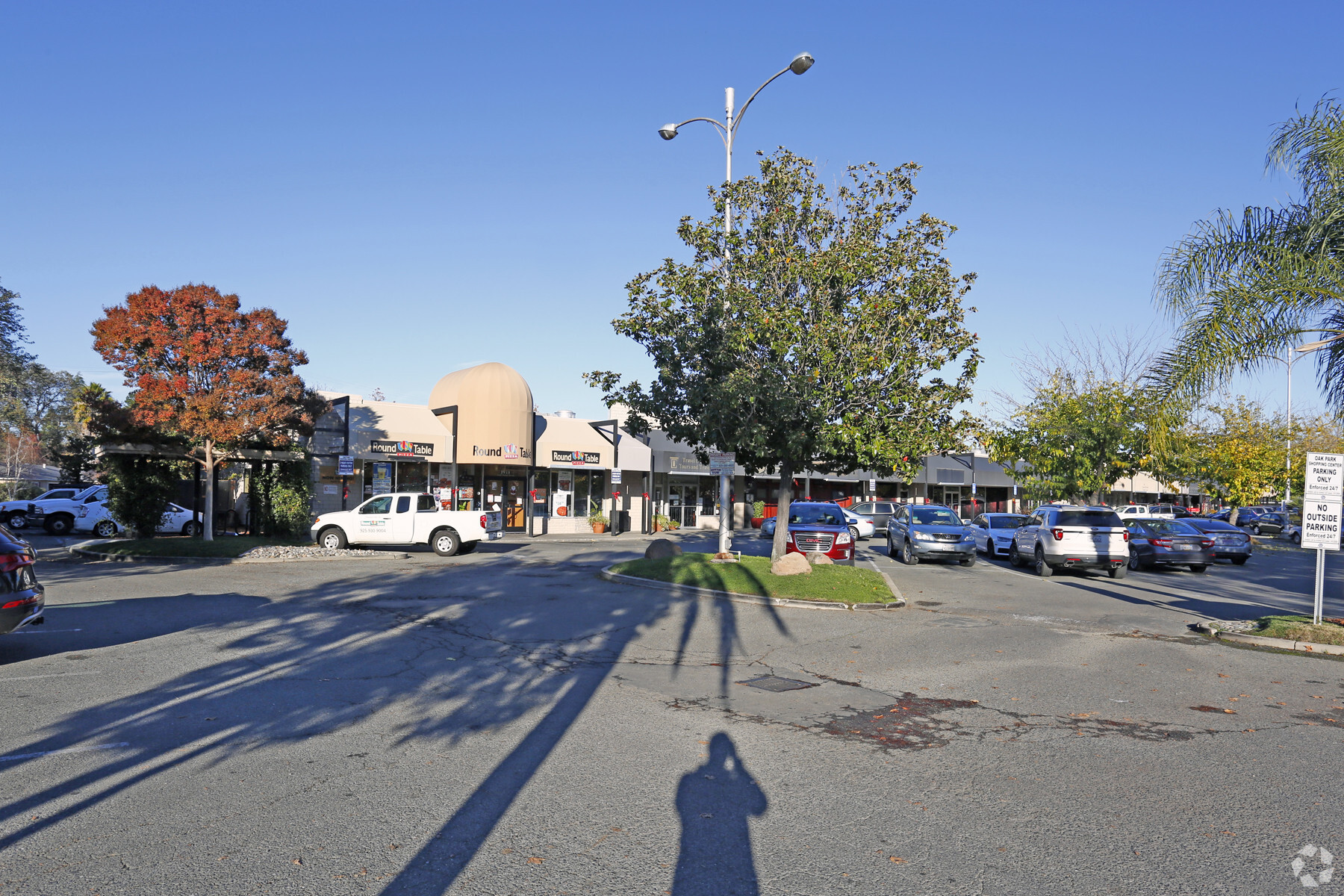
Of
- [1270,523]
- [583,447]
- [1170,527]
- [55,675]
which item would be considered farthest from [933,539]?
[1270,523]

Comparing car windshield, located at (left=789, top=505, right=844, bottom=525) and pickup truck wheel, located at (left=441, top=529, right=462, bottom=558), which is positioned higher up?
car windshield, located at (left=789, top=505, right=844, bottom=525)

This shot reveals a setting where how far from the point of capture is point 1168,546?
23.8 meters

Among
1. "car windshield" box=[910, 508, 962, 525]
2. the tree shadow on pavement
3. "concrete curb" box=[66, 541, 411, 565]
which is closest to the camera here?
the tree shadow on pavement

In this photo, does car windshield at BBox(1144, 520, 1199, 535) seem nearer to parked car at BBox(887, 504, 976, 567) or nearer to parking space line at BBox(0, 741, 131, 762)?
parked car at BBox(887, 504, 976, 567)

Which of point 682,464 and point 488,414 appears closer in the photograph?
point 488,414

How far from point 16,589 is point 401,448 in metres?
23.5

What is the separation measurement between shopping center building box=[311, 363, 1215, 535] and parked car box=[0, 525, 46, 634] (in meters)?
18.8

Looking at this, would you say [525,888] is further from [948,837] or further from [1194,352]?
[1194,352]

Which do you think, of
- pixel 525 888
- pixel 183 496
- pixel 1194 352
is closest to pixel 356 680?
pixel 525 888

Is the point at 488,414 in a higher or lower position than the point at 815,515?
higher

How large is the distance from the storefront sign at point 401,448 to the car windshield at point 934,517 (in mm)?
17182

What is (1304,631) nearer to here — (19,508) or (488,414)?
(488,414)

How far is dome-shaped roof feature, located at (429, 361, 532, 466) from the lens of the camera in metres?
34.0

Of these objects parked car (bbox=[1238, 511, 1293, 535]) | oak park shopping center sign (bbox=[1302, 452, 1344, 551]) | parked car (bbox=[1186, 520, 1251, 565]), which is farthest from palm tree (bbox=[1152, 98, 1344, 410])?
parked car (bbox=[1238, 511, 1293, 535])
